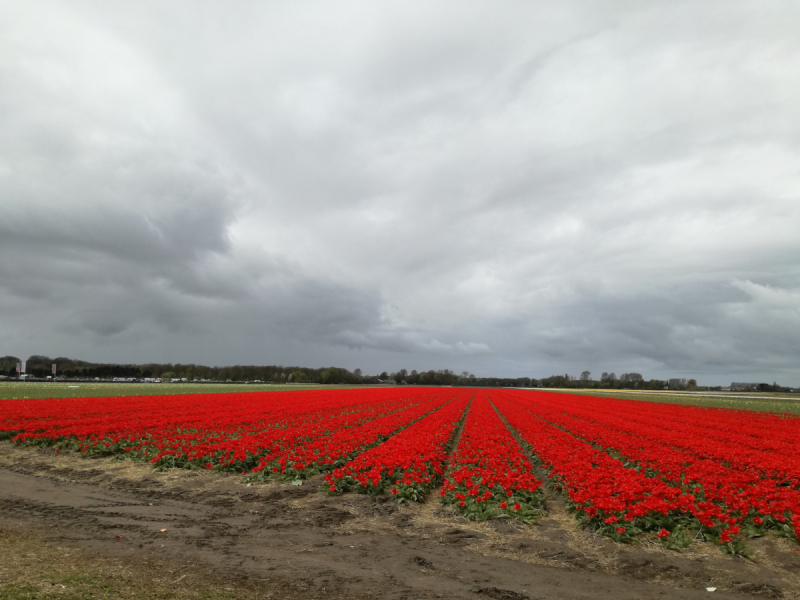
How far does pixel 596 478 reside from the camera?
11.4 meters

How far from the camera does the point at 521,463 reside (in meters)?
13.9

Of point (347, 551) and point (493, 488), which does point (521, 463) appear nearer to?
point (493, 488)

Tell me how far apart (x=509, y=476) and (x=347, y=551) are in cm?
516

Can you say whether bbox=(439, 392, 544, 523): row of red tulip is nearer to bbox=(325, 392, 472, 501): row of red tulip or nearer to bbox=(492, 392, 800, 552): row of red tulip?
bbox=(325, 392, 472, 501): row of red tulip

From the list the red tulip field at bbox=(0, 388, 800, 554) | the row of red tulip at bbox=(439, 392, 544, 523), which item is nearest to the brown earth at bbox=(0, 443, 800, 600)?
the row of red tulip at bbox=(439, 392, 544, 523)

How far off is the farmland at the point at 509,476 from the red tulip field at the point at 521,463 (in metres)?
0.05

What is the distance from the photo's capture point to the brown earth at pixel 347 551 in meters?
6.96

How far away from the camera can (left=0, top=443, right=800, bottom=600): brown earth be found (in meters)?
6.96

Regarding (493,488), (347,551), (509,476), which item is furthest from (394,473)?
(347,551)

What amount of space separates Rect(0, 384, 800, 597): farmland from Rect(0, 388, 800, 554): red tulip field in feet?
0.16

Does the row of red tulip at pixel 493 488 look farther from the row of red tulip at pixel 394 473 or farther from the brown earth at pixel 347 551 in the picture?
the row of red tulip at pixel 394 473

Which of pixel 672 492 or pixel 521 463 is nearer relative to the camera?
pixel 672 492

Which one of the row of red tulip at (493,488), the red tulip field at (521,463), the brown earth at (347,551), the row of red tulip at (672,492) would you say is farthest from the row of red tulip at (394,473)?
the row of red tulip at (672,492)

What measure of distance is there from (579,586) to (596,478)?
4.73 metres
